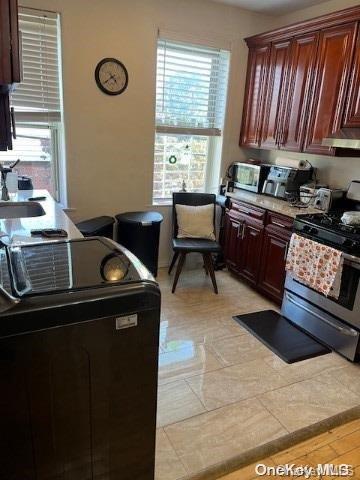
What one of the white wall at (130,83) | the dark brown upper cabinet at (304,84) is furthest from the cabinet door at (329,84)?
the white wall at (130,83)

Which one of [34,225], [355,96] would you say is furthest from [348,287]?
[34,225]

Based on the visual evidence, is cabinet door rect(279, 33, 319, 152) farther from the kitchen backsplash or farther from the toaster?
the toaster

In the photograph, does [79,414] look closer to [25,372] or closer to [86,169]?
[25,372]

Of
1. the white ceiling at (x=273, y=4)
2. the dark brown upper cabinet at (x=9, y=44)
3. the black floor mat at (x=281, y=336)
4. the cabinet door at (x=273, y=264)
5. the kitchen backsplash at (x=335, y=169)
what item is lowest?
the black floor mat at (x=281, y=336)

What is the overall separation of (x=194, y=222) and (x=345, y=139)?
157cm

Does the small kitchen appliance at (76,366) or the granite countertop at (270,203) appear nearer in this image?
the small kitchen appliance at (76,366)

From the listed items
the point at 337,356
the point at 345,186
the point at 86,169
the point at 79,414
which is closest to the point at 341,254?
the point at 337,356

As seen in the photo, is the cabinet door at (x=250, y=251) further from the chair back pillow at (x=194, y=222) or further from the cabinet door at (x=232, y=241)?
the chair back pillow at (x=194, y=222)

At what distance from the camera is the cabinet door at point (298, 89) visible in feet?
9.96

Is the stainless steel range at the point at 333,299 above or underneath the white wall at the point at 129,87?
underneath

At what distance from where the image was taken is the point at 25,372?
1035 millimetres

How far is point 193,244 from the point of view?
3.41 meters

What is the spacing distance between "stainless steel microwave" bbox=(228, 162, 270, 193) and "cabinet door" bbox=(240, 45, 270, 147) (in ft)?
0.84

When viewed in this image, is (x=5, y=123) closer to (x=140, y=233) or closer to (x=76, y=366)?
(x=76, y=366)
